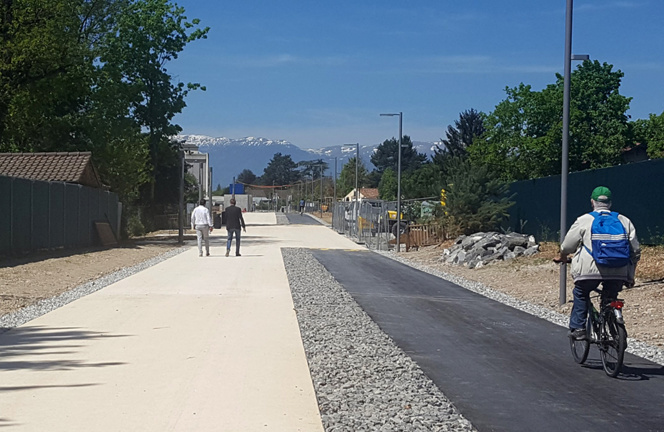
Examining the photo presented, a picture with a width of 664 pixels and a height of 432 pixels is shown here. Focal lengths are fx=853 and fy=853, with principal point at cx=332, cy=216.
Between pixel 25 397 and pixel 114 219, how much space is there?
30.3 m

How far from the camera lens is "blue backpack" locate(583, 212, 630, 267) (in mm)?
8094

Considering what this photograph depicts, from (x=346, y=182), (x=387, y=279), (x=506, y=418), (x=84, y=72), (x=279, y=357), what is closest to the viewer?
(x=506, y=418)

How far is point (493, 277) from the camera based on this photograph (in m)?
21.3

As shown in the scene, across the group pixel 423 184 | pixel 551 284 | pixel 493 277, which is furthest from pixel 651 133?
pixel 551 284

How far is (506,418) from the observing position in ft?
21.5

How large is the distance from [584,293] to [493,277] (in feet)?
42.0

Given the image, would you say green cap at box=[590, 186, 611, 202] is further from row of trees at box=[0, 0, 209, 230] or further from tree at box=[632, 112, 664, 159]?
tree at box=[632, 112, 664, 159]

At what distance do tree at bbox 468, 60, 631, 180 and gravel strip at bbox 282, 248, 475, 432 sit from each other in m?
41.8

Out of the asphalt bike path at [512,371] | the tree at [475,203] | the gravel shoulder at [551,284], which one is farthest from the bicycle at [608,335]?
the tree at [475,203]

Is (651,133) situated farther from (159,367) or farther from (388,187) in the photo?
(388,187)

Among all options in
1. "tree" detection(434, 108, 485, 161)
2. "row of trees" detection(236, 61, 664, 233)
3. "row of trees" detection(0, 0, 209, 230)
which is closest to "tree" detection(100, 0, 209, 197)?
"row of trees" detection(0, 0, 209, 230)

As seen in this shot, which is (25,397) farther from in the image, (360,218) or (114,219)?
(360,218)

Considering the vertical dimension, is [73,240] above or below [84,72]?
below

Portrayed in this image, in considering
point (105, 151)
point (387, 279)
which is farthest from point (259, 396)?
point (105, 151)
